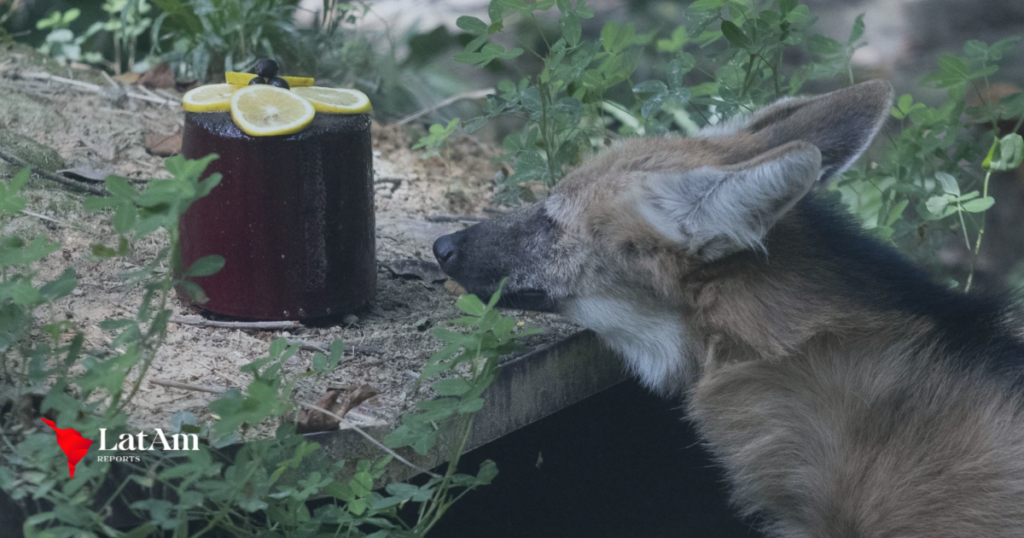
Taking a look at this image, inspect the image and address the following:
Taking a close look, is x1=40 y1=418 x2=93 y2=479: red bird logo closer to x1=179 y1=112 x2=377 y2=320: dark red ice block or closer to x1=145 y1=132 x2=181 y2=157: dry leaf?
x1=179 y1=112 x2=377 y2=320: dark red ice block

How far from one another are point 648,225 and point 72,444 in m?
1.48

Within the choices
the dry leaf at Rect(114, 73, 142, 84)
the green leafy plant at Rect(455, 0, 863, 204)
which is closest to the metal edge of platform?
the green leafy plant at Rect(455, 0, 863, 204)

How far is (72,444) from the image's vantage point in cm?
175

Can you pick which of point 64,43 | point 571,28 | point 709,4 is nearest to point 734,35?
point 709,4

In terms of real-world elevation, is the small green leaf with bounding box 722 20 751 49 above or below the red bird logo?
above

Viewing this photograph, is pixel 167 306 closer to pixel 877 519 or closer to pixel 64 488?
pixel 64 488

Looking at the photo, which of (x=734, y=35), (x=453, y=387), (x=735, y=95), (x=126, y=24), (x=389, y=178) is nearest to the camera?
(x=453, y=387)

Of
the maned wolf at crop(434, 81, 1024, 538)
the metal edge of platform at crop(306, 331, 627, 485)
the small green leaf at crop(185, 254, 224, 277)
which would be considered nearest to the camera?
the small green leaf at crop(185, 254, 224, 277)

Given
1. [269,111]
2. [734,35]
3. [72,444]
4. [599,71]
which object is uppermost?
[269,111]

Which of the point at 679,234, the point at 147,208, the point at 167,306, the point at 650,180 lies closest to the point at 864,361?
the point at 679,234

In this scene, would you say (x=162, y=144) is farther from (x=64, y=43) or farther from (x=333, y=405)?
(x=333, y=405)

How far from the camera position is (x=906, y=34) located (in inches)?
251

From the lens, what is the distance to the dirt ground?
88.4 inches

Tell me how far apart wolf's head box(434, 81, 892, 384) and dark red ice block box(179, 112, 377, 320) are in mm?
334
